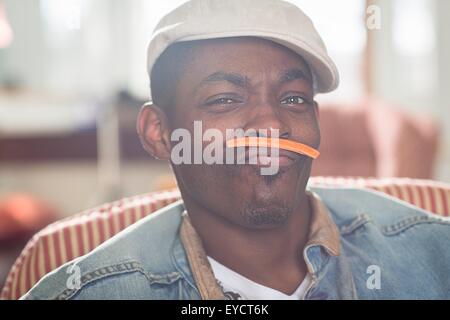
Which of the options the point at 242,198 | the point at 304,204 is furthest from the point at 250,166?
the point at 304,204

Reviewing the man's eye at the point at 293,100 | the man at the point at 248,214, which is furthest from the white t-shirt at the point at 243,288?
the man's eye at the point at 293,100

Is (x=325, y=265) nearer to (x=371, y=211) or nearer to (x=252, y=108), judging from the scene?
(x=371, y=211)

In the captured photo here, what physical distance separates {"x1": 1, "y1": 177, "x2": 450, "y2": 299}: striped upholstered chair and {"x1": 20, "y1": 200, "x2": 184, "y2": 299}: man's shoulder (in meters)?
0.17

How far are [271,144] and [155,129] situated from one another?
189mm

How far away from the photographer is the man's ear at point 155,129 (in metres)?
0.83

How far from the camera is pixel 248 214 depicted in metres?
0.75

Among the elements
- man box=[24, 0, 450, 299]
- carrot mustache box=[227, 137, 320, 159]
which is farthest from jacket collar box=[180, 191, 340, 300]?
carrot mustache box=[227, 137, 320, 159]

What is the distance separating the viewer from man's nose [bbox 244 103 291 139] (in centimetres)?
73

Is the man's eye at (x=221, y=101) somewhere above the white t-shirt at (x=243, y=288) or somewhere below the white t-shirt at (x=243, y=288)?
above

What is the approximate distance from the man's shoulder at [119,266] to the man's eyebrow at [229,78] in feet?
0.74

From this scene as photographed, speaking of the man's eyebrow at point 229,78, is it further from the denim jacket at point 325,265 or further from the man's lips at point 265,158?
the denim jacket at point 325,265

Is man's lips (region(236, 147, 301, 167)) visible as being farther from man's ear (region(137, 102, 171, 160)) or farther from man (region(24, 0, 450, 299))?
man's ear (region(137, 102, 171, 160))
